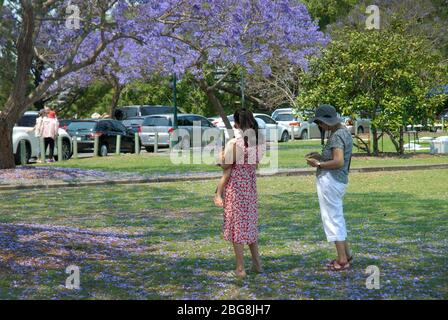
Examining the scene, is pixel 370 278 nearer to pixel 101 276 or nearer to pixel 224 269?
pixel 224 269

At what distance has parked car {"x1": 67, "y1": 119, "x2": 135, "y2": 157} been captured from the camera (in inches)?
1255

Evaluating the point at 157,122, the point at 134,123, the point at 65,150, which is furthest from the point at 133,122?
the point at 65,150

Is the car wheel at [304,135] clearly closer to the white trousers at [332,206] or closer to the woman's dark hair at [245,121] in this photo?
the white trousers at [332,206]

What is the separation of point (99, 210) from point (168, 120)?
71.1ft

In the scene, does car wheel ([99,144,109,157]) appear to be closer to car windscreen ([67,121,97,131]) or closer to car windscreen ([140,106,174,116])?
car windscreen ([67,121,97,131])

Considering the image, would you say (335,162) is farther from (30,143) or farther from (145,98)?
(145,98)

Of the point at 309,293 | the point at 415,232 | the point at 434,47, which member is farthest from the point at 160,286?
the point at 434,47

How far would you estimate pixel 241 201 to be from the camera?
333 inches

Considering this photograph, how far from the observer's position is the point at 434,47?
5028 cm

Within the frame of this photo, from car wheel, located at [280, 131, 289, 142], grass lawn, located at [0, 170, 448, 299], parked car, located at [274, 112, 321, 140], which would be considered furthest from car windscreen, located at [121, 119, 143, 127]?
grass lawn, located at [0, 170, 448, 299]

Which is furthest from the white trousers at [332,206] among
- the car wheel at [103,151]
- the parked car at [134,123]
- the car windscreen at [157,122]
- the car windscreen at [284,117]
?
the car windscreen at [284,117]

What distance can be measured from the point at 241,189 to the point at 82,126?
2461 centimetres

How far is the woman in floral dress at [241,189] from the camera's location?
843cm

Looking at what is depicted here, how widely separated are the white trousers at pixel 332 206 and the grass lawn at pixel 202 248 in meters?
0.42
